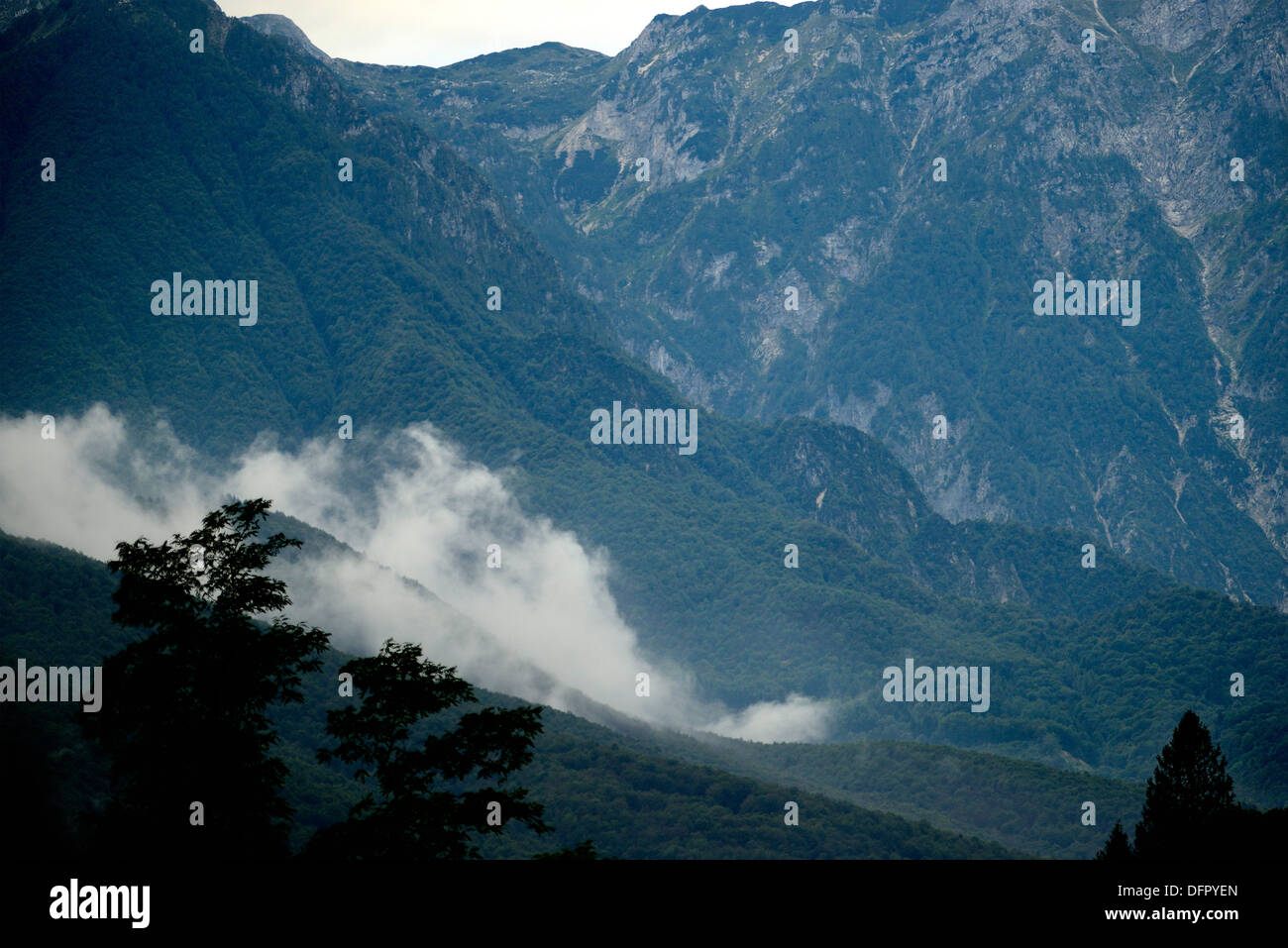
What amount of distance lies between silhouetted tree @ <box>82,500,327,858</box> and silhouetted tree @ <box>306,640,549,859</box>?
2.07 meters

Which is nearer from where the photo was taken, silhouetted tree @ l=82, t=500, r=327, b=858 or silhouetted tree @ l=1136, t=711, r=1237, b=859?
silhouetted tree @ l=82, t=500, r=327, b=858

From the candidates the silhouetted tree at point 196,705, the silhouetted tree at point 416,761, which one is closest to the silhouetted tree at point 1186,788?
the silhouetted tree at point 416,761

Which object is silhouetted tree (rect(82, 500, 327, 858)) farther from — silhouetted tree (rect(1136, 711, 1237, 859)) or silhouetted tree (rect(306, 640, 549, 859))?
silhouetted tree (rect(1136, 711, 1237, 859))

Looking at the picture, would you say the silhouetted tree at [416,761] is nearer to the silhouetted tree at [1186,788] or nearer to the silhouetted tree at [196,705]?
the silhouetted tree at [196,705]

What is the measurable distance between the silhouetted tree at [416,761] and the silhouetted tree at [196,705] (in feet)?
6.79

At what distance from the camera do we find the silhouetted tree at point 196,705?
153 ft

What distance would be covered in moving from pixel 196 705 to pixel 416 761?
7.11 metres

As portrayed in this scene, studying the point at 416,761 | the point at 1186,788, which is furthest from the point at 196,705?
the point at 1186,788

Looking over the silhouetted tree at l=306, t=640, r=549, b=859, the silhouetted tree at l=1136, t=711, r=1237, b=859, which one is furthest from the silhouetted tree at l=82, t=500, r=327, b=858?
the silhouetted tree at l=1136, t=711, r=1237, b=859

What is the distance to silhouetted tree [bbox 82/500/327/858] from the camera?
46.7 m
